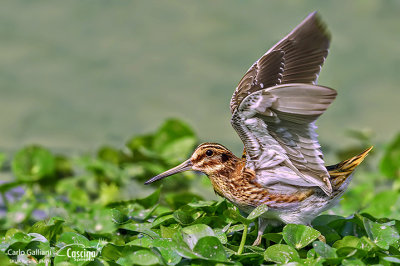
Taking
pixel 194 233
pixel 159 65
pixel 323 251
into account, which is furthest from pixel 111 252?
pixel 159 65

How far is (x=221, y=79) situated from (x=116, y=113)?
1.17m

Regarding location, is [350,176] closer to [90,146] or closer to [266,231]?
[266,231]

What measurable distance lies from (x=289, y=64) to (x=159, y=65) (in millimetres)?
3138

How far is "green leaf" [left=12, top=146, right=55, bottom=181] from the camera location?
531cm

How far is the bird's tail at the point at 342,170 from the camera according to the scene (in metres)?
3.84

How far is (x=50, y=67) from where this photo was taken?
681 centimetres

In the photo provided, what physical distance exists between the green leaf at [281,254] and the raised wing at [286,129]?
1.62 feet

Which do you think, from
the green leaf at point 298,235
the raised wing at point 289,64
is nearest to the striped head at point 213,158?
the raised wing at point 289,64

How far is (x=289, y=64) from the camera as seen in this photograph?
4.04 meters

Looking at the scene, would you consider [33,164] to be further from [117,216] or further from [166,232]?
[166,232]

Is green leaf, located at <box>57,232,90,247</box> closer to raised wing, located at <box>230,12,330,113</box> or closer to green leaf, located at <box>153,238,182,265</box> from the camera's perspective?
green leaf, located at <box>153,238,182,265</box>

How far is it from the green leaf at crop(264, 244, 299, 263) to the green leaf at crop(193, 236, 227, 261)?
305 millimetres

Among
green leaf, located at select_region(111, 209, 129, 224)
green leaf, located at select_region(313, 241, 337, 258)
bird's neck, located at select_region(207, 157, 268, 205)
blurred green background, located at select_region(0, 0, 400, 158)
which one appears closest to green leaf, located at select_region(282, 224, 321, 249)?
green leaf, located at select_region(313, 241, 337, 258)

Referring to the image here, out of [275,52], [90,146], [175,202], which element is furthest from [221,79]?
[275,52]
